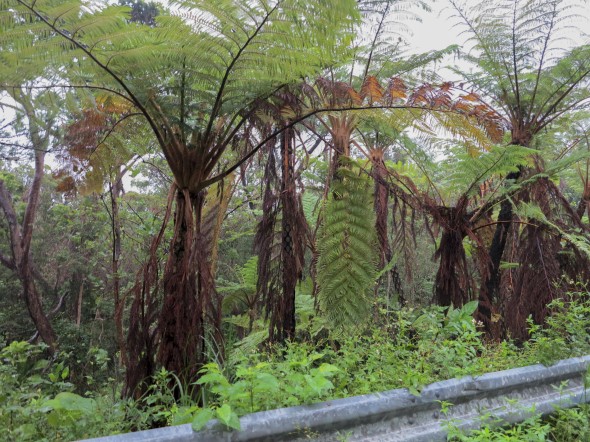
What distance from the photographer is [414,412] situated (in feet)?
6.81

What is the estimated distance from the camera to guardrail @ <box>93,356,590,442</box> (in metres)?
1.70

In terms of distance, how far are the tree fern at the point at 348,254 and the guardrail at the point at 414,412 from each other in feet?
4.38

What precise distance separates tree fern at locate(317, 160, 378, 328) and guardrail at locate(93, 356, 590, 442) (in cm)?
134

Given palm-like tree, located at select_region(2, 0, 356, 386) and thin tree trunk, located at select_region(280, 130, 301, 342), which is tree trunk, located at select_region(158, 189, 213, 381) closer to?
palm-like tree, located at select_region(2, 0, 356, 386)

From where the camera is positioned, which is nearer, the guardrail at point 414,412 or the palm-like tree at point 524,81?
the guardrail at point 414,412

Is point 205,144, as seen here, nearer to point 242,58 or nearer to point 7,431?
point 242,58

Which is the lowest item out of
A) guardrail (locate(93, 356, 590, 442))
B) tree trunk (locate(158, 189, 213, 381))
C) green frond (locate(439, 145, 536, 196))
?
guardrail (locate(93, 356, 590, 442))

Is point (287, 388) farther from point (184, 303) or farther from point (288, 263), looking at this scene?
point (288, 263)

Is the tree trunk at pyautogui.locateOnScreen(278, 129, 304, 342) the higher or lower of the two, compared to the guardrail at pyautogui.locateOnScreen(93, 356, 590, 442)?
higher

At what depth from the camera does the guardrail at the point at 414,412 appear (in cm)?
170

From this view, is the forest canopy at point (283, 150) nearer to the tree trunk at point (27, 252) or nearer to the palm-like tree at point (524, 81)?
the palm-like tree at point (524, 81)

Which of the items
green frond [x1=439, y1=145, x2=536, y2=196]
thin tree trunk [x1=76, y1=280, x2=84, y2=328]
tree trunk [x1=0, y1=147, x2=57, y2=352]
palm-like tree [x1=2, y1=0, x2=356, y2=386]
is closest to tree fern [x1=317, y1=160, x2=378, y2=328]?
palm-like tree [x1=2, y1=0, x2=356, y2=386]

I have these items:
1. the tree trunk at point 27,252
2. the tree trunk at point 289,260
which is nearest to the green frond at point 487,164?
the tree trunk at point 289,260

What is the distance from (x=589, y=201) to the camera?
25.3ft
